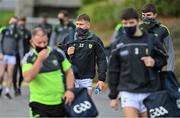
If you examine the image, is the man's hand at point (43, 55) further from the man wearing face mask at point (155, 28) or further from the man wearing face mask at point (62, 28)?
the man wearing face mask at point (62, 28)

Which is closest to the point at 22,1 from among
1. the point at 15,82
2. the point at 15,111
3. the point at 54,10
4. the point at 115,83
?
the point at 54,10

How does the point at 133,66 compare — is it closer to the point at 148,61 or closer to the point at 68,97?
the point at 148,61

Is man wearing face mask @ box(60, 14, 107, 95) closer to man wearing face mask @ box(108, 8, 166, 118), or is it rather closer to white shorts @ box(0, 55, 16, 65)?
man wearing face mask @ box(108, 8, 166, 118)

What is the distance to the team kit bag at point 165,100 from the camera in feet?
26.6

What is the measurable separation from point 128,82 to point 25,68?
118 cm

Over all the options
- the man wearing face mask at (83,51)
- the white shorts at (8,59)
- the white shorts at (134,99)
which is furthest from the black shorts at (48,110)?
the white shorts at (8,59)

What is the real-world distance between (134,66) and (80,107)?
0.76 meters

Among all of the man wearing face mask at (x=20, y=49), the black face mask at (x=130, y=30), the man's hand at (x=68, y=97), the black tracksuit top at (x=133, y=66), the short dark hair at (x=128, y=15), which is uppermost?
the short dark hair at (x=128, y=15)

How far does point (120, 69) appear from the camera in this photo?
8.20 m

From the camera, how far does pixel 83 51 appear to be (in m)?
10.4

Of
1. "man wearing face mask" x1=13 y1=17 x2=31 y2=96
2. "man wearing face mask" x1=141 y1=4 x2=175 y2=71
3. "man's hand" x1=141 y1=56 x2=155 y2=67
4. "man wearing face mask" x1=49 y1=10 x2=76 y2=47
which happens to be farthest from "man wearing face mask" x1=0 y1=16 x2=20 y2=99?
"man's hand" x1=141 y1=56 x2=155 y2=67

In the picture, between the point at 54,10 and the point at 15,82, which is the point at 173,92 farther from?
the point at 54,10

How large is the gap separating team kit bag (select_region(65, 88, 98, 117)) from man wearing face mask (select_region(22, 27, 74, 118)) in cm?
9

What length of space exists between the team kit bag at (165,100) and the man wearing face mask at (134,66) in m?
0.08
